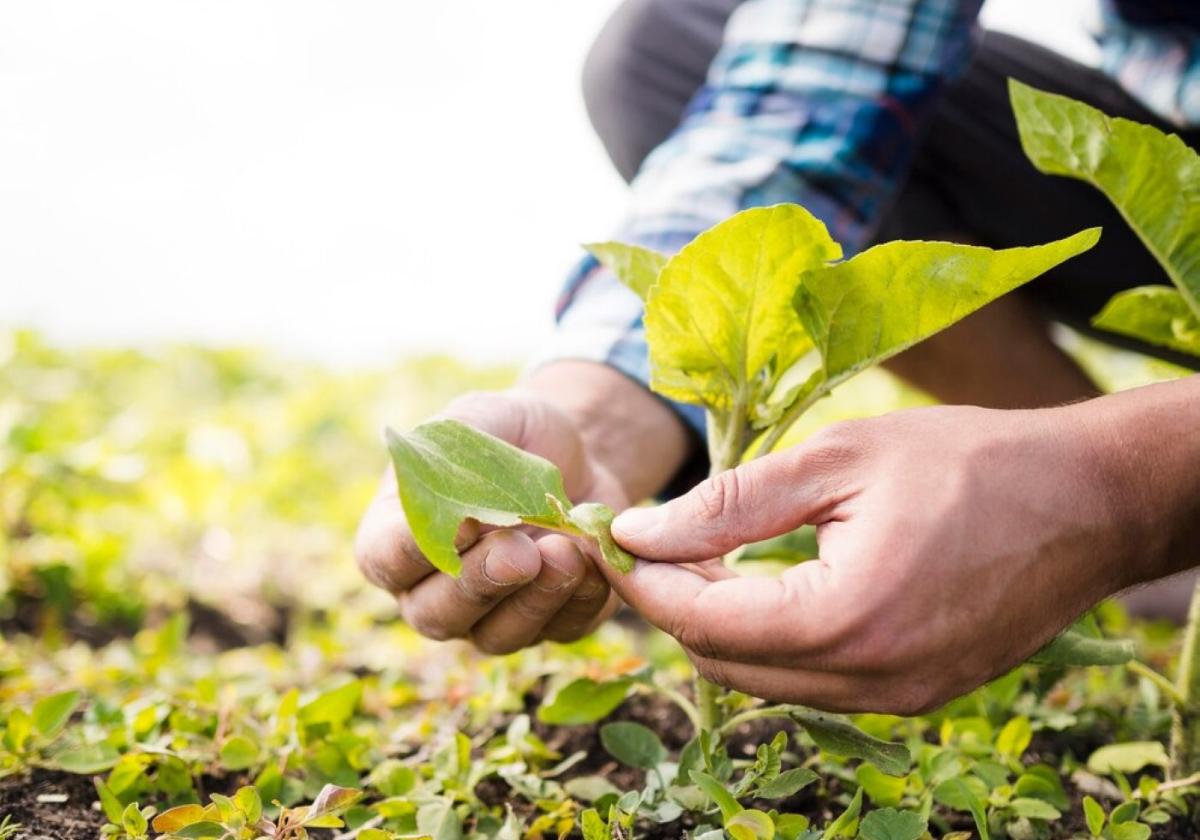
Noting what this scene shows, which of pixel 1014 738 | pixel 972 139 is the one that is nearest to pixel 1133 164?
pixel 1014 738

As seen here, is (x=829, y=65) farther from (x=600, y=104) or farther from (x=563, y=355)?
(x=600, y=104)

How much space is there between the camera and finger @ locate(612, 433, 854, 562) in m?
0.90

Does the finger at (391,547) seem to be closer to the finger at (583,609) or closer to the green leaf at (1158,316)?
the finger at (583,609)

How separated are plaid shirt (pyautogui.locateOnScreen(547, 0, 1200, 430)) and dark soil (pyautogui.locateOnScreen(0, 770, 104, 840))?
0.88m

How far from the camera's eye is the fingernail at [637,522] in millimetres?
943

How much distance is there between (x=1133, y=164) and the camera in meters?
1.10

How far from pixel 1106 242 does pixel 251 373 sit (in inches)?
147

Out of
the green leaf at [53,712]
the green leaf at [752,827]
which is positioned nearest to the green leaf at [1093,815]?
the green leaf at [752,827]

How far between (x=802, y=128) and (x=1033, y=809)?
1.09 metres

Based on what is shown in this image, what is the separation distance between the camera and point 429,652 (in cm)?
201

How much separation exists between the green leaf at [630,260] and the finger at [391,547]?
327 mm

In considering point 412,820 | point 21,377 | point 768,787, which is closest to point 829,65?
point 768,787

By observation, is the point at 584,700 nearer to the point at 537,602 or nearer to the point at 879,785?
the point at 537,602

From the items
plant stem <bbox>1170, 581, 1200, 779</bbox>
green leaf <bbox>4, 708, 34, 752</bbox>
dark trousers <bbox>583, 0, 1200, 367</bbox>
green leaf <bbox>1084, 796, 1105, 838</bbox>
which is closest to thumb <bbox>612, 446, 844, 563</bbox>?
green leaf <bbox>1084, 796, 1105, 838</bbox>
